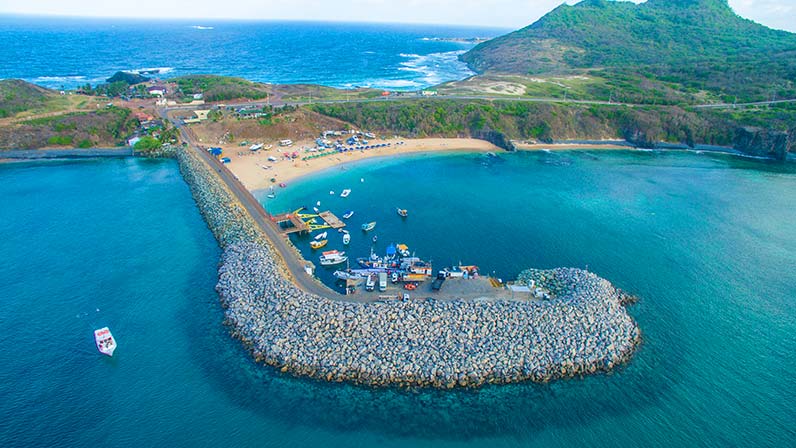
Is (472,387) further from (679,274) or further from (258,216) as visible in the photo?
(258,216)

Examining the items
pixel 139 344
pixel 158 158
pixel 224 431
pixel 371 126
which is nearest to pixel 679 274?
pixel 224 431

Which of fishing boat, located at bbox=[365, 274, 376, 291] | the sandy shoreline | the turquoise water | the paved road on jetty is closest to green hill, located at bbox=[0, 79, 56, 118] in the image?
the turquoise water

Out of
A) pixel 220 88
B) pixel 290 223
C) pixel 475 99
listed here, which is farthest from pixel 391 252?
pixel 220 88

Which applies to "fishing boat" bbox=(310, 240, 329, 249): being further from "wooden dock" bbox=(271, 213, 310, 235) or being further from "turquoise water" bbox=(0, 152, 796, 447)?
"turquoise water" bbox=(0, 152, 796, 447)

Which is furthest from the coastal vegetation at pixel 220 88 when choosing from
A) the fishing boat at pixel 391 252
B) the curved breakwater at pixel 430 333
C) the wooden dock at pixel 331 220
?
the curved breakwater at pixel 430 333

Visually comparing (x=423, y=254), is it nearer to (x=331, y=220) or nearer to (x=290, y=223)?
(x=331, y=220)

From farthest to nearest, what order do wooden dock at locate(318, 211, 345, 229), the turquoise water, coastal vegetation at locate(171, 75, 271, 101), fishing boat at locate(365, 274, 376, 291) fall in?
1. coastal vegetation at locate(171, 75, 271, 101)
2. wooden dock at locate(318, 211, 345, 229)
3. fishing boat at locate(365, 274, 376, 291)
4. the turquoise water
